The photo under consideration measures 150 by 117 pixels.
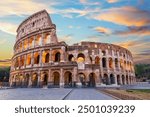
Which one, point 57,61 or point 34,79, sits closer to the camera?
point 34,79

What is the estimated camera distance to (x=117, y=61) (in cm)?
2772

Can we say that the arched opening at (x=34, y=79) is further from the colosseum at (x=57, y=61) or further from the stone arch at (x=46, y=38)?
the stone arch at (x=46, y=38)

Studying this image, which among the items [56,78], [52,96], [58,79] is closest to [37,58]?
→ [56,78]

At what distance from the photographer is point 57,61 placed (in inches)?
930

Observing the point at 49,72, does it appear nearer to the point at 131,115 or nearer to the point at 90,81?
the point at 90,81

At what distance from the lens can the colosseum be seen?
68.7 feet

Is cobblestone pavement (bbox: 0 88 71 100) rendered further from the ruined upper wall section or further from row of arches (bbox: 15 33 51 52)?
the ruined upper wall section

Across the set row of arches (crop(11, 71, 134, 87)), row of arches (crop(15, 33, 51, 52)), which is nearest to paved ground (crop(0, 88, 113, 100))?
row of arches (crop(11, 71, 134, 87))

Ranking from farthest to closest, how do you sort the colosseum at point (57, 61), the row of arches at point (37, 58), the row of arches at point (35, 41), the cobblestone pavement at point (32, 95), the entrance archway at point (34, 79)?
the row of arches at point (35, 41), the row of arches at point (37, 58), the entrance archway at point (34, 79), the colosseum at point (57, 61), the cobblestone pavement at point (32, 95)

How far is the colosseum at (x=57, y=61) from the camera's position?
2094 cm

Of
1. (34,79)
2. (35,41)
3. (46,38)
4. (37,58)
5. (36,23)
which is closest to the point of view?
(34,79)

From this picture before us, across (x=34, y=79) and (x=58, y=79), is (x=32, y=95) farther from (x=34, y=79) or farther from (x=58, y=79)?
(x=34, y=79)

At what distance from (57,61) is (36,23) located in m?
7.23

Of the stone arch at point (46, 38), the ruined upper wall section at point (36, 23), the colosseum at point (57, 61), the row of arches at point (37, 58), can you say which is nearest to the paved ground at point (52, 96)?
the colosseum at point (57, 61)
